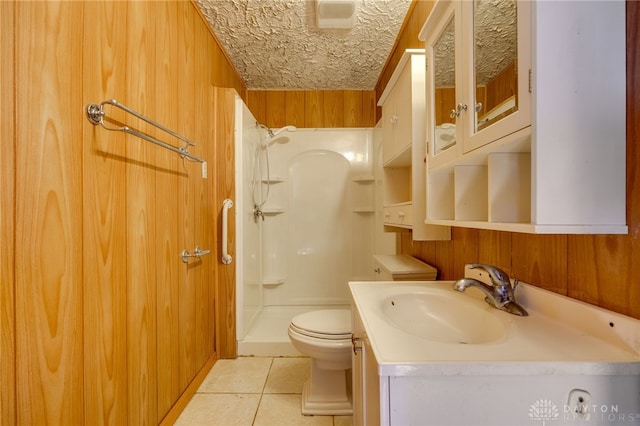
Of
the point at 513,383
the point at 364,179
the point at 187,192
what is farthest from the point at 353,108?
the point at 513,383

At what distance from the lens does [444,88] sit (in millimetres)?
1040

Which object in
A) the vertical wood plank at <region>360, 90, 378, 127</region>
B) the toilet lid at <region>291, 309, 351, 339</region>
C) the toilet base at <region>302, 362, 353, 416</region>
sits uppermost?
the vertical wood plank at <region>360, 90, 378, 127</region>

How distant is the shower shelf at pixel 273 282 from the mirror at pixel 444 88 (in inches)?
84.2

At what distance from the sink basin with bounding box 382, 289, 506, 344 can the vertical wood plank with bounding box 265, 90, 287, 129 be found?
2312 millimetres

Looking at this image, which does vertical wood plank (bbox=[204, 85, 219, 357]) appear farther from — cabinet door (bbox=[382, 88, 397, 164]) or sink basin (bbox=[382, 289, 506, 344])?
sink basin (bbox=[382, 289, 506, 344])

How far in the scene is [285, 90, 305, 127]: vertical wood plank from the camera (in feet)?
9.23

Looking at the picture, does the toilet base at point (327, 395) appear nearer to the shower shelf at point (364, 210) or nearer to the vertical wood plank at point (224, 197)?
the vertical wood plank at point (224, 197)

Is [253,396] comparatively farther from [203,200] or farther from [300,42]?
[300,42]

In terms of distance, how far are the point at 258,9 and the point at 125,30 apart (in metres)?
0.94

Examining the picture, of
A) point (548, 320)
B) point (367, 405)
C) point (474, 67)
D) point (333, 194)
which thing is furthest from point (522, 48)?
point (333, 194)

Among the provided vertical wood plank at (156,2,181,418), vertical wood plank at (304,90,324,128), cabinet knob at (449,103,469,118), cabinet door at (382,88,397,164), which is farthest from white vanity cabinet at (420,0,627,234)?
vertical wood plank at (304,90,324,128)

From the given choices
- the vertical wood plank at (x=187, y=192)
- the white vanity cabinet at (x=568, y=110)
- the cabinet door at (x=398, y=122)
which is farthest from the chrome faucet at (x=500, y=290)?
the vertical wood plank at (x=187, y=192)

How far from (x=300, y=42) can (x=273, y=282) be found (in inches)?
84.9

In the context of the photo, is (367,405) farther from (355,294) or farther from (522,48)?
(522,48)
